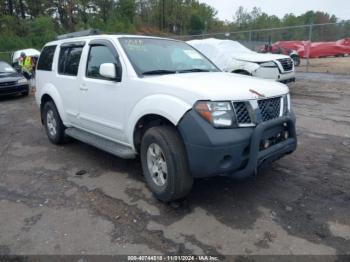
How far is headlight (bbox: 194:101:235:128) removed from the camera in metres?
3.28

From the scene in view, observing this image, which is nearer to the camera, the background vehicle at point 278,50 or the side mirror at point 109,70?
the side mirror at point 109,70

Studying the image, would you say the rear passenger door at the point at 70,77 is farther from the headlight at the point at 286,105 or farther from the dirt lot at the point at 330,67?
the dirt lot at the point at 330,67

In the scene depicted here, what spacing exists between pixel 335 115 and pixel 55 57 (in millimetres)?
6209

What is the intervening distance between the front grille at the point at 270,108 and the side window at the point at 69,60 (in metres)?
2.98

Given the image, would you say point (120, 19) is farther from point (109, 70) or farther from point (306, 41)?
point (109, 70)

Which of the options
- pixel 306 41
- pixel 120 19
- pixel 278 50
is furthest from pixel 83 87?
pixel 120 19

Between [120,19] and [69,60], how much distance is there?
55.5 metres

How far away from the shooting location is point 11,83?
12.4 metres

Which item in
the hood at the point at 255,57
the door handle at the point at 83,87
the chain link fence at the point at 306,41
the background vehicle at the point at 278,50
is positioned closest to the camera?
the door handle at the point at 83,87

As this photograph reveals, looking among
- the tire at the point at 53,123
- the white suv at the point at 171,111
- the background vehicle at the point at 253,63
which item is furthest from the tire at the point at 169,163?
the background vehicle at the point at 253,63

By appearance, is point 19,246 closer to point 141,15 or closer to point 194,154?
point 194,154

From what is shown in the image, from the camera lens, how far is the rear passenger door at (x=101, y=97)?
14.2ft

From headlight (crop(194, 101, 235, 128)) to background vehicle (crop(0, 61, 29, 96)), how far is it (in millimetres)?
11044

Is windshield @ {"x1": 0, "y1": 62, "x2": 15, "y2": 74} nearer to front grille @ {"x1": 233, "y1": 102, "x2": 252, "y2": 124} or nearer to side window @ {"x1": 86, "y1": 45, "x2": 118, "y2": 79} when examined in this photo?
side window @ {"x1": 86, "y1": 45, "x2": 118, "y2": 79}
